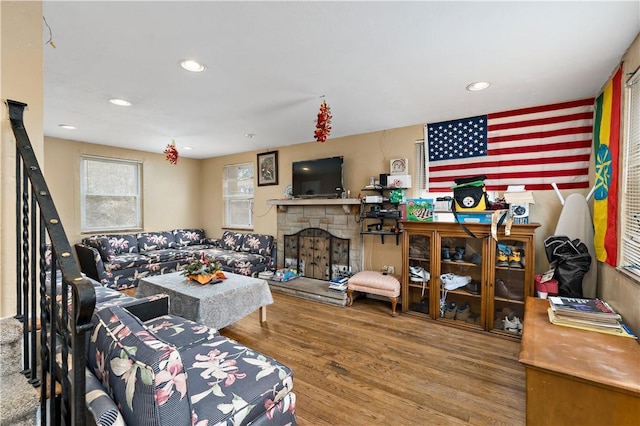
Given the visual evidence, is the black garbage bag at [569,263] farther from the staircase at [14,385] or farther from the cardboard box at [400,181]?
the staircase at [14,385]

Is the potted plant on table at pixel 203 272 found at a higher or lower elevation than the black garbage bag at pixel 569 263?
lower

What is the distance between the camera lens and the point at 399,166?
4.00 m

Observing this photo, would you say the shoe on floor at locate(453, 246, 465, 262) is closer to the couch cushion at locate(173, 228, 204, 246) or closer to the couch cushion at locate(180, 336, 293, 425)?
the couch cushion at locate(180, 336, 293, 425)

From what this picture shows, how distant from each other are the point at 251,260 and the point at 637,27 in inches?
191

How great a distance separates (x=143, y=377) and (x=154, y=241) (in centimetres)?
507

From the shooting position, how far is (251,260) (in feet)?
16.2

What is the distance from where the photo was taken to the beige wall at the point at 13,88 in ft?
3.98

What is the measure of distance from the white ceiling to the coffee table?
1.97m

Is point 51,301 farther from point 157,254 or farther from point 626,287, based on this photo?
point 157,254

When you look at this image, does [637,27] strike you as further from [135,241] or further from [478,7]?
[135,241]

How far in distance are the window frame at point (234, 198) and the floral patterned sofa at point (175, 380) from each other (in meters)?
3.89

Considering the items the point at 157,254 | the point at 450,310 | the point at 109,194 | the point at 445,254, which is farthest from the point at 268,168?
the point at 450,310

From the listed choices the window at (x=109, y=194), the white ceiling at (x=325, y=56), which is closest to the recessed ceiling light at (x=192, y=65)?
the white ceiling at (x=325, y=56)

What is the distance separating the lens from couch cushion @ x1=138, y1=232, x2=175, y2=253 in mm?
5300
